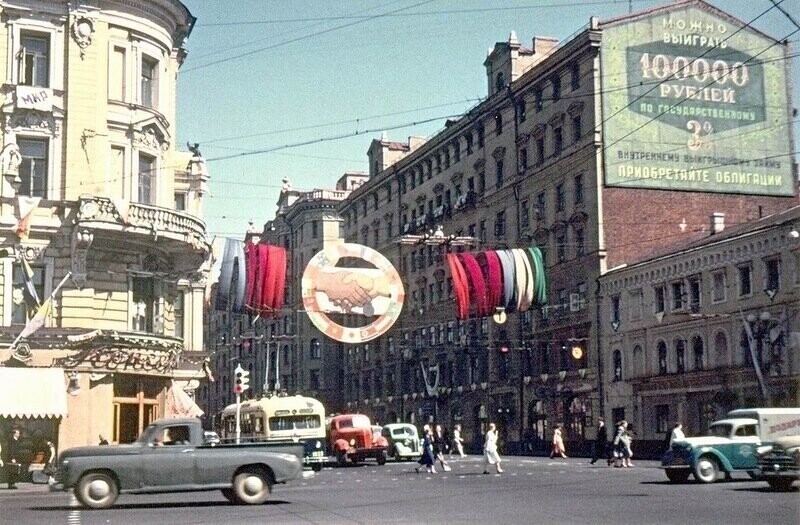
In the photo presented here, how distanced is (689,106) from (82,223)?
119 feet

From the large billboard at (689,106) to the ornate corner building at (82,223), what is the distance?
94.6 ft

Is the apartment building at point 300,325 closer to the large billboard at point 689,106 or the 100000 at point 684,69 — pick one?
the large billboard at point 689,106

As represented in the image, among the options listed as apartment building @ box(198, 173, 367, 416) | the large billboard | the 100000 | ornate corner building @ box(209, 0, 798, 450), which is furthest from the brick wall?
apartment building @ box(198, 173, 367, 416)

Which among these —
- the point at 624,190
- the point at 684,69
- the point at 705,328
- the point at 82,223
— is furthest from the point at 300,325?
the point at 82,223

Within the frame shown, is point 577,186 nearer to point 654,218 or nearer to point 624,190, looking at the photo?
point 624,190

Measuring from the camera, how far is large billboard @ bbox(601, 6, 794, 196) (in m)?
61.5

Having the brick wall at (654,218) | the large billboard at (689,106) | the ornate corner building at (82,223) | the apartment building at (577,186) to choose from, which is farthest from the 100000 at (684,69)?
the ornate corner building at (82,223)

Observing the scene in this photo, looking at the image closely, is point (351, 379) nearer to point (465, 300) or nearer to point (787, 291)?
point (787, 291)

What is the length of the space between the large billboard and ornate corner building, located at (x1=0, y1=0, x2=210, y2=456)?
2883 cm

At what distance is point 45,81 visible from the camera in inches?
1505

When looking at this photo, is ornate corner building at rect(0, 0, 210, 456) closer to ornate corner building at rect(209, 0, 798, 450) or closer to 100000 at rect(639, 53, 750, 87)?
ornate corner building at rect(209, 0, 798, 450)

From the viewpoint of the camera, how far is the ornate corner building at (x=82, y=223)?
36.8 metres

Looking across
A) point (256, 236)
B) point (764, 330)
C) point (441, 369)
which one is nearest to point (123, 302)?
point (764, 330)

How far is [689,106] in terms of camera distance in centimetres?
6172
